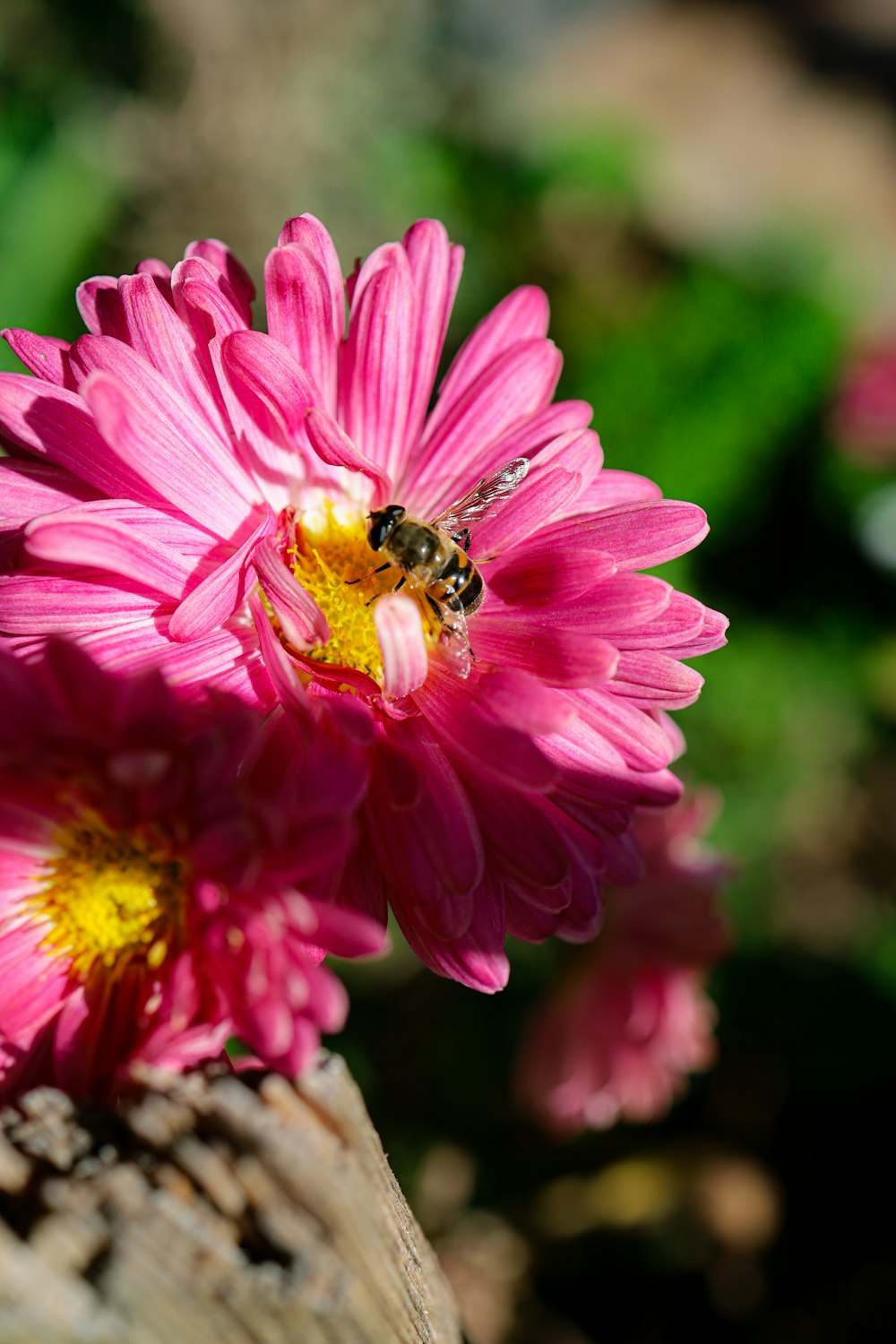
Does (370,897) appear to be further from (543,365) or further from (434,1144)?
(434,1144)

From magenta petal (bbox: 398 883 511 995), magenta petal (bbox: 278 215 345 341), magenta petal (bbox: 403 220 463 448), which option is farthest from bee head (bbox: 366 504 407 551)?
magenta petal (bbox: 398 883 511 995)

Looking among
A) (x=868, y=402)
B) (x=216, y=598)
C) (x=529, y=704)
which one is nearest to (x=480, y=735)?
(x=529, y=704)

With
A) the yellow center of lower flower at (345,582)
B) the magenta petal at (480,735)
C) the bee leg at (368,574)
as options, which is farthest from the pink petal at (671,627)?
the bee leg at (368,574)

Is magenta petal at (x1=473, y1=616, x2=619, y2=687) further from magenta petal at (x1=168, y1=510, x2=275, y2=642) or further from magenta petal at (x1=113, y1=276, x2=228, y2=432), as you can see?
magenta petal at (x1=113, y1=276, x2=228, y2=432)

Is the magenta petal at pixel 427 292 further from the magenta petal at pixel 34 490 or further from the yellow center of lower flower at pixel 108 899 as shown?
the yellow center of lower flower at pixel 108 899

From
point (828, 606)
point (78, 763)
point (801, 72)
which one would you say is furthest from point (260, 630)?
point (801, 72)

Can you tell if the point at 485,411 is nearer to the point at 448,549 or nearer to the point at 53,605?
the point at 448,549
